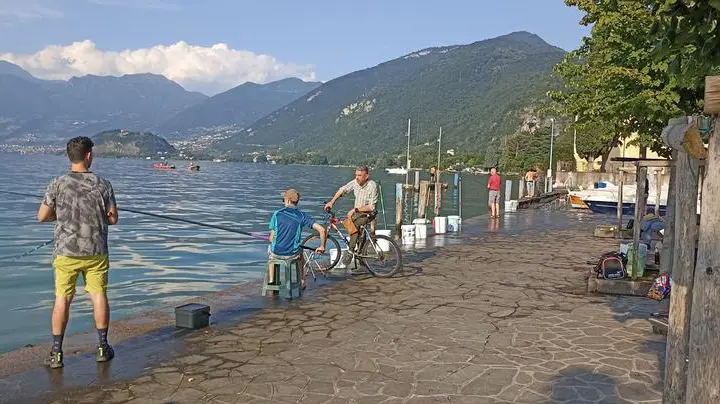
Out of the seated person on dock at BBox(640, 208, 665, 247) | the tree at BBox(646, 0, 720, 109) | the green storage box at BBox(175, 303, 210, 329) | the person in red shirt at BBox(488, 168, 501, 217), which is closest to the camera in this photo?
the tree at BBox(646, 0, 720, 109)

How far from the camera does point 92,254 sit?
216 inches

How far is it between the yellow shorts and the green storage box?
56.5 inches

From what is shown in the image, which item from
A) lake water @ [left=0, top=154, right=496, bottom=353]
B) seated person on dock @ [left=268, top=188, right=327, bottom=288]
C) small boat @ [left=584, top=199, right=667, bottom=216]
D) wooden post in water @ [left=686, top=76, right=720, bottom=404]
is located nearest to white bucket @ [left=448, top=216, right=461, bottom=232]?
lake water @ [left=0, top=154, right=496, bottom=353]

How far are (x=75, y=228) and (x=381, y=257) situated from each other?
5.93 meters

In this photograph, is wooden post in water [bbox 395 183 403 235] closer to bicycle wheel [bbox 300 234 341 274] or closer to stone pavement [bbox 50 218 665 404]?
bicycle wheel [bbox 300 234 341 274]

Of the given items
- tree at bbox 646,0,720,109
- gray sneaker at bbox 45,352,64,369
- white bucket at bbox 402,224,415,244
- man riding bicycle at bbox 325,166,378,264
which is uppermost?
tree at bbox 646,0,720,109

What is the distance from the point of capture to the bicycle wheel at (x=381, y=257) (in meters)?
10.4

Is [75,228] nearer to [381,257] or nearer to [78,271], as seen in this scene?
[78,271]

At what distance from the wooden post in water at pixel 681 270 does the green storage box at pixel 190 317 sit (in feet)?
16.4

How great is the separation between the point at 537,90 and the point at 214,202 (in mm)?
144722

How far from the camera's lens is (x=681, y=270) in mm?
4371

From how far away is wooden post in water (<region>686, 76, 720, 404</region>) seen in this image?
3.17 meters

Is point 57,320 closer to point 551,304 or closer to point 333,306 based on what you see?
point 333,306

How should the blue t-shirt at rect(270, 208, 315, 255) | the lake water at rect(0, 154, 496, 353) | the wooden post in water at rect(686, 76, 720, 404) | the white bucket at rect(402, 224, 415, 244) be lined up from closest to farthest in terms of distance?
the wooden post in water at rect(686, 76, 720, 404) < the blue t-shirt at rect(270, 208, 315, 255) < the lake water at rect(0, 154, 496, 353) < the white bucket at rect(402, 224, 415, 244)
